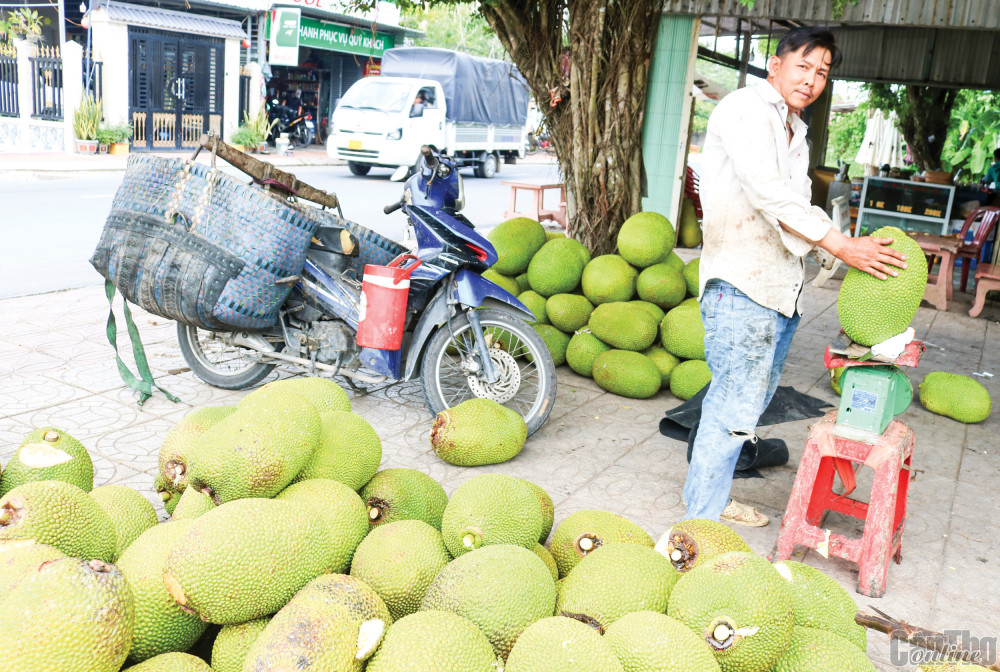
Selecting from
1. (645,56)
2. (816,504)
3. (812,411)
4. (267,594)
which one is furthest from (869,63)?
(267,594)

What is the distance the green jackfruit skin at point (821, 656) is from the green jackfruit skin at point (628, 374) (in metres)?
3.05

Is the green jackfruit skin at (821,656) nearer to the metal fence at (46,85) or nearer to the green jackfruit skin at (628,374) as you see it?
the green jackfruit skin at (628,374)

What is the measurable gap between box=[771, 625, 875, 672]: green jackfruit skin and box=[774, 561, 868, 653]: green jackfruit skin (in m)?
0.07

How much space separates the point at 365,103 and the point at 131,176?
14224 mm

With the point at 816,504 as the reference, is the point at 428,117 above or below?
above

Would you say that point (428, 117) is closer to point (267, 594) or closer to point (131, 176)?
point (131, 176)

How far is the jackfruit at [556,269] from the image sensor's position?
5.06 metres

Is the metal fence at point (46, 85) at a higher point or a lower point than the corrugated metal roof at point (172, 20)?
lower

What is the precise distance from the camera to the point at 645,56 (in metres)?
5.72

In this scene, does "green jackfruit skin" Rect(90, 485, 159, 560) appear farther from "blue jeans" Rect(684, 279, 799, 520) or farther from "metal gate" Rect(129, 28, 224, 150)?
"metal gate" Rect(129, 28, 224, 150)

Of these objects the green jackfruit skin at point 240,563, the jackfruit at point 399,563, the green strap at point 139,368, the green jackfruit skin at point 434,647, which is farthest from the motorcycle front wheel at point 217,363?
the green jackfruit skin at point 434,647

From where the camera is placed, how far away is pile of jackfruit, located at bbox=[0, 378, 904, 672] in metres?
1.36

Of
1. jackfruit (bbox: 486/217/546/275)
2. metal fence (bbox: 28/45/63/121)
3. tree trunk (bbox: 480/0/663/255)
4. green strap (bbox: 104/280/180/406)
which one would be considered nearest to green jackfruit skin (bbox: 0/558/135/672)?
green strap (bbox: 104/280/180/406)

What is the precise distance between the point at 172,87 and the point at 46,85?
2528mm
